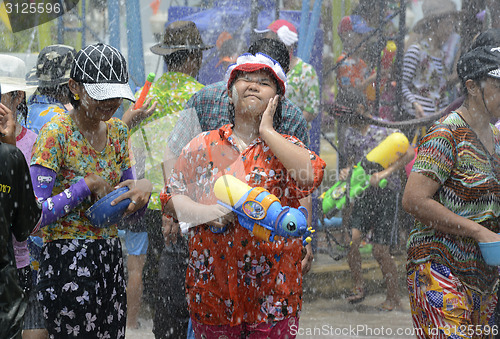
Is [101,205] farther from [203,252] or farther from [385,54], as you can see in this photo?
[385,54]

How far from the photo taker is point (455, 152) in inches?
129

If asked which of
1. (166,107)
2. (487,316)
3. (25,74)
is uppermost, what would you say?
(25,74)

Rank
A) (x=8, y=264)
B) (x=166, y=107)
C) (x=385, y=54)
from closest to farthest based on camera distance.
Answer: (x=8, y=264) < (x=166, y=107) < (x=385, y=54)

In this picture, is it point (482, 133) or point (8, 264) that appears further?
point (482, 133)

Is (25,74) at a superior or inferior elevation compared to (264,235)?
superior

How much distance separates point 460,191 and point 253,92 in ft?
3.53

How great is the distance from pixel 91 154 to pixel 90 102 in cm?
26

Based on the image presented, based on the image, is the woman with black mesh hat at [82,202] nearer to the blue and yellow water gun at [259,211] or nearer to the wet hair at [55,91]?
the blue and yellow water gun at [259,211]

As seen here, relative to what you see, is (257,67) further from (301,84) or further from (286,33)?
(286,33)

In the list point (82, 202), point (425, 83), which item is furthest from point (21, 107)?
point (425, 83)

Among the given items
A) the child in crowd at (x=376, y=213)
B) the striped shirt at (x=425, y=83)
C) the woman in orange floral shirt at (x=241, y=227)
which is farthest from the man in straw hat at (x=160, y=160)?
the striped shirt at (x=425, y=83)

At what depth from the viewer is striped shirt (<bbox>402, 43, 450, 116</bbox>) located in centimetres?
830

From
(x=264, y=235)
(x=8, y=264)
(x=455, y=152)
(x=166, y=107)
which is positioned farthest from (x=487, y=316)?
(x=166, y=107)

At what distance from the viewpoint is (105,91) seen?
3467 millimetres
